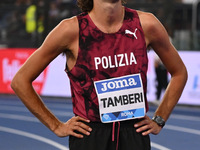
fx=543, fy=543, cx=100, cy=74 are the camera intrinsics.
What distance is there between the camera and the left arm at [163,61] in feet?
10.2

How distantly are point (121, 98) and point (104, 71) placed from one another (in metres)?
0.20

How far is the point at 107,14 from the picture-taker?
3.06m

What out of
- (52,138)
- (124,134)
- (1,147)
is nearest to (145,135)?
(124,134)

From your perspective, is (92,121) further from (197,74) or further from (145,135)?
Result: (197,74)

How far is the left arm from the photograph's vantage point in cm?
312

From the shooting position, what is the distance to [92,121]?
3.07m

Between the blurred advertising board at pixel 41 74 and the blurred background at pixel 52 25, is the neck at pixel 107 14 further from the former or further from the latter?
the blurred advertising board at pixel 41 74

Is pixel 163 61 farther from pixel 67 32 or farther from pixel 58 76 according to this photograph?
pixel 58 76

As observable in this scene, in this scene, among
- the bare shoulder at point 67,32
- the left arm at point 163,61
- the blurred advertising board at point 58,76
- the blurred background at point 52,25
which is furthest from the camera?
the blurred background at point 52,25

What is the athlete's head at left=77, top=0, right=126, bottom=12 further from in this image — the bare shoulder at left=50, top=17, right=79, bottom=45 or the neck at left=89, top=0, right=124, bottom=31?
the bare shoulder at left=50, top=17, right=79, bottom=45

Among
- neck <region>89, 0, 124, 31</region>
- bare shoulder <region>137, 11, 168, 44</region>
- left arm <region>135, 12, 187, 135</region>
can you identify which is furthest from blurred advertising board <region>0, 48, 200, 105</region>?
neck <region>89, 0, 124, 31</region>

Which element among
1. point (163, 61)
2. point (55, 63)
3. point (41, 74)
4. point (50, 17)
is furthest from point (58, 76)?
point (163, 61)

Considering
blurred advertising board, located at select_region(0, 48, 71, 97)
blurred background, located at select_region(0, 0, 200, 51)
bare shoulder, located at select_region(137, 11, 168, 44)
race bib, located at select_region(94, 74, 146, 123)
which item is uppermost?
bare shoulder, located at select_region(137, 11, 168, 44)

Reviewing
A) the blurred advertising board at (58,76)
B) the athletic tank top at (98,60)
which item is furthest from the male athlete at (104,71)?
the blurred advertising board at (58,76)
